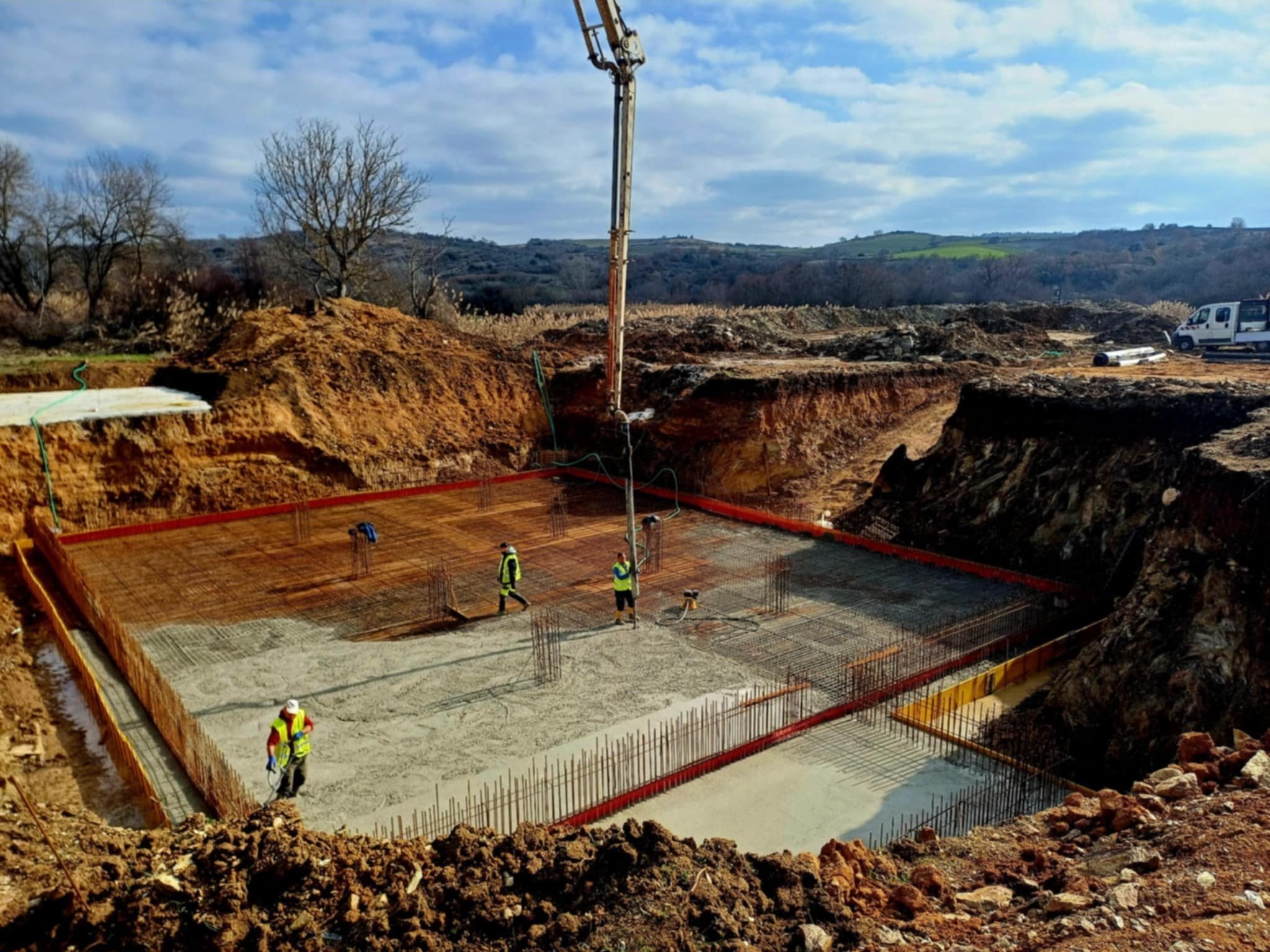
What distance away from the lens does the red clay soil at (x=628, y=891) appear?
4.82 m

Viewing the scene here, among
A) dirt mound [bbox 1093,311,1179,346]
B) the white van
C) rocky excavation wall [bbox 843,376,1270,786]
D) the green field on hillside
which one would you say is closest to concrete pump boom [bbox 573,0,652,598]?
rocky excavation wall [bbox 843,376,1270,786]

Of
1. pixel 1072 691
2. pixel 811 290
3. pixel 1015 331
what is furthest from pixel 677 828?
pixel 811 290

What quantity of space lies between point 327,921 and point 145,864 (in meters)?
1.65

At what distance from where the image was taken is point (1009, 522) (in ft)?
51.2

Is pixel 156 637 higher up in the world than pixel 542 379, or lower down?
lower down

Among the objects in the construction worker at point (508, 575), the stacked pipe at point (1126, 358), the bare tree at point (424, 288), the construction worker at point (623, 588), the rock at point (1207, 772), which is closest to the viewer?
the rock at point (1207, 772)

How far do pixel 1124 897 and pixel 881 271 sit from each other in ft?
225

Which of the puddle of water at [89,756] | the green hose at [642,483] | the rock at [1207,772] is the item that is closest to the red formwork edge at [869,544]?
the green hose at [642,483]

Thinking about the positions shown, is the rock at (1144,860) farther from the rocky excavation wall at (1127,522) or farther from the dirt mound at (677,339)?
the dirt mound at (677,339)

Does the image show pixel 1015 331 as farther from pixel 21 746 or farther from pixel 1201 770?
pixel 21 746

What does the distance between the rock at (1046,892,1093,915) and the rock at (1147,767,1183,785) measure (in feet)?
7.61

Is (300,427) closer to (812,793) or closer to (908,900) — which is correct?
(812,793)

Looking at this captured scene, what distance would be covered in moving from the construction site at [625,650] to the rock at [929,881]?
0.04m

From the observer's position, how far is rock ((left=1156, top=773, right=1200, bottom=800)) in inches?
255
